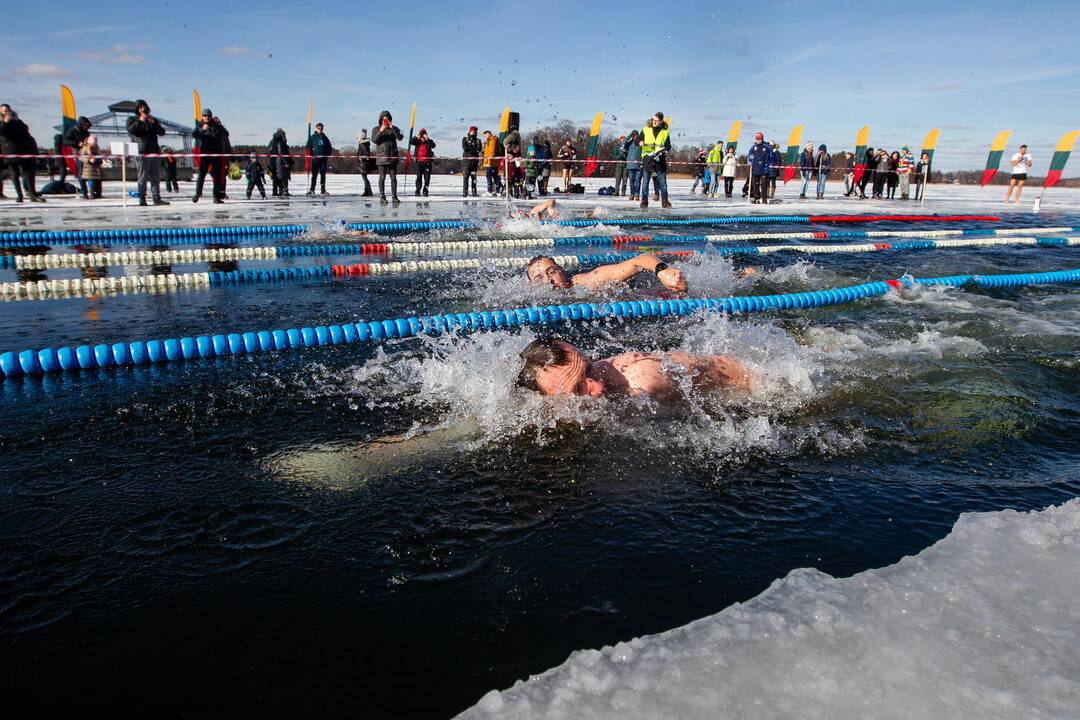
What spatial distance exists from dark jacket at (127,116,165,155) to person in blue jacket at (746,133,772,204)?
42.0ft

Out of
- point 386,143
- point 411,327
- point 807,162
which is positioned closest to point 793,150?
point 807,162

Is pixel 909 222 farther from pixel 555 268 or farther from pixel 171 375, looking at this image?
pixel 171 375

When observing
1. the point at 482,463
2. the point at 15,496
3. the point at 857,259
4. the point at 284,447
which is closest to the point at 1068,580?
the point at 482,463

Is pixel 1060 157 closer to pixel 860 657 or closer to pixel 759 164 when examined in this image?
pixel 759 164

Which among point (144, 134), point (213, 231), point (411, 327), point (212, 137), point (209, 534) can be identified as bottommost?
point (209, 534)

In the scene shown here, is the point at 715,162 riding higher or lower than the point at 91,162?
higher

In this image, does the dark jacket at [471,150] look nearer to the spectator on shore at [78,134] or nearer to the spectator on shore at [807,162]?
the spectator on shore at [78,134]

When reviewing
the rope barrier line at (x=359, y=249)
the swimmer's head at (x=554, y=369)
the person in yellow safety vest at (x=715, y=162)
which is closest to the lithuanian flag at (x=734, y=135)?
the person in yellow safety vest at (x=715, y=162)

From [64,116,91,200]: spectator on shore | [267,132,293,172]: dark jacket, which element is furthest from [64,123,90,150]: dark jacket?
[267,132,293,172]: dark jacket

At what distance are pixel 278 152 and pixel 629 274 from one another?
42.3ft

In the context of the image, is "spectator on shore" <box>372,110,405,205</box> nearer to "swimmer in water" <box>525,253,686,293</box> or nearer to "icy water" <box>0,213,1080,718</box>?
"swimmer in water" <box>525,253,686,293</box>

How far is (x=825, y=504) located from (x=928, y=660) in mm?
1016

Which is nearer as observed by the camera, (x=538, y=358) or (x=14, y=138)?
(x=538, y=358)

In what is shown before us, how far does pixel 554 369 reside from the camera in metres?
3.42
